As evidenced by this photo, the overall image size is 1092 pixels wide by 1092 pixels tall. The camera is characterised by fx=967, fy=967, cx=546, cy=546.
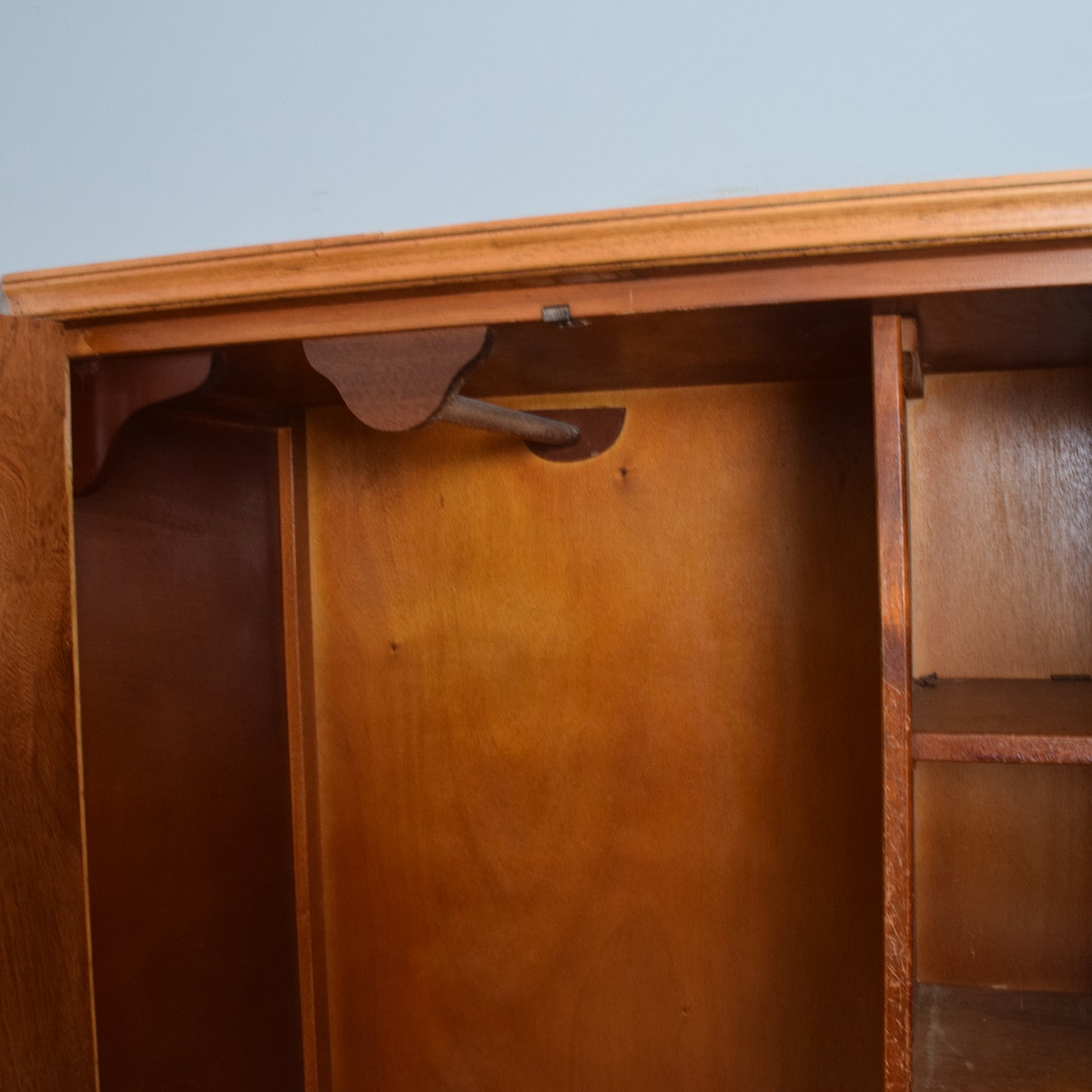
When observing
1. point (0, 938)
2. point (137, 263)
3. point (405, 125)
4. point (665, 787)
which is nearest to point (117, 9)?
point (405, 125)

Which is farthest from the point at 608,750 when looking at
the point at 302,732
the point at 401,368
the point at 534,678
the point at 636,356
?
the point at 401,368

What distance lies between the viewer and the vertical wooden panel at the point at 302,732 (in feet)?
4.23

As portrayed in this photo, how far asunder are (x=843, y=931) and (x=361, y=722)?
2.18ft

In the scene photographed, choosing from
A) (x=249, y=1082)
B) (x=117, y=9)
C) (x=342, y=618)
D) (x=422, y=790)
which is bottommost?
(x=249, y=1082)

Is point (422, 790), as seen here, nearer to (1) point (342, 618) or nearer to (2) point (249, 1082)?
(1) point (342, 618)

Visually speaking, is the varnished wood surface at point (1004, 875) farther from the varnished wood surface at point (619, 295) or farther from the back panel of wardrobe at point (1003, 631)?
the varnished wood surface at point (619, 295)

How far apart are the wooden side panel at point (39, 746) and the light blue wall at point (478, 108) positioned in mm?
394

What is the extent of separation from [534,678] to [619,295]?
2.08ft

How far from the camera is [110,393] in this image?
2.98 ft

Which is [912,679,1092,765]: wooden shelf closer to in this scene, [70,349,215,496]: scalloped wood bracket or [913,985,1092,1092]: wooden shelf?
[913,985,1092,1092]: wooden shelf

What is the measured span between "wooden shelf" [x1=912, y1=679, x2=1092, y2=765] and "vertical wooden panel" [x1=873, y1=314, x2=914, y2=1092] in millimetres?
29

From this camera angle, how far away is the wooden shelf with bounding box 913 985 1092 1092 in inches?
33.8

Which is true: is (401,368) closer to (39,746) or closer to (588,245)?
(588,245)

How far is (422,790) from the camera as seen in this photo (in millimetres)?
1294
